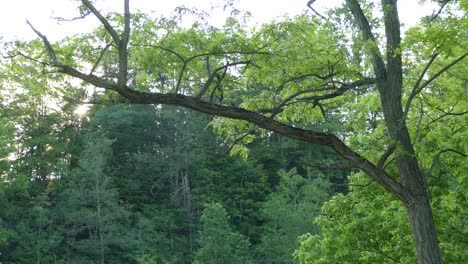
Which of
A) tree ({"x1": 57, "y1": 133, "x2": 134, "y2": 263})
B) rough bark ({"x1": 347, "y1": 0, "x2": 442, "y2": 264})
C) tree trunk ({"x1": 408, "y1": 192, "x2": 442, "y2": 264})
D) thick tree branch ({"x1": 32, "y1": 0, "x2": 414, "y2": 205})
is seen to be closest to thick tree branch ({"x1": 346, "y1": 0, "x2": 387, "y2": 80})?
rough bark ({"x1": 347, "y1": 0, "x2": 442, "y2": 264})

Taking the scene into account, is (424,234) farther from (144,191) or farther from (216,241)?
(144,191)

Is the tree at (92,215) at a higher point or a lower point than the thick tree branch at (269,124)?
higher

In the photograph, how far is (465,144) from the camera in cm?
894

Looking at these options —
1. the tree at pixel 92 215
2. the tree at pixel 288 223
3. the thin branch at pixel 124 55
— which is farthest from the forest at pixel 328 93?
the tree at pixel 92 215

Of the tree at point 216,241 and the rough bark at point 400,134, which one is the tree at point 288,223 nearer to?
the tree at point 216,241

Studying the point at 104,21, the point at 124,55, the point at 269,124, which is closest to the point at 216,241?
the point at 269,124

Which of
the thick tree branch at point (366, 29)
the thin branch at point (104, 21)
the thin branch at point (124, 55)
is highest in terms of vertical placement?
the thick tree branch at point (366, 29)

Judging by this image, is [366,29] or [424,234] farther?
[366,29]

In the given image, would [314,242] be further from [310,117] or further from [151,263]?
[151,263]

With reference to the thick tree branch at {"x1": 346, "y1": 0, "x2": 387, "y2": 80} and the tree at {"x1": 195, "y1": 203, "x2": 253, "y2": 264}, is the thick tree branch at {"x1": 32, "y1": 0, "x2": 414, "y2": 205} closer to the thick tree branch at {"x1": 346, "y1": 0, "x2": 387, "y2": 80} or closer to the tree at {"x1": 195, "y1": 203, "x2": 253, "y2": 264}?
the thick tree branch at {"x1": 346, "y1": 0, "x2": 387, "y2": 80}

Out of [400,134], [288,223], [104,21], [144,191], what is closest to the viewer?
[104,21]

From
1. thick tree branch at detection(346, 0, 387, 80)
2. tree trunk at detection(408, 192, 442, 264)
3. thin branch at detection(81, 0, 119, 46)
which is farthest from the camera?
thick tree branch at detection(346, 0, 387, 80)

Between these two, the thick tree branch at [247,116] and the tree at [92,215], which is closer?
the thick tree branch at [247,116]

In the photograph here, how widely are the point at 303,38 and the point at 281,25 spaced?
0.96ft
